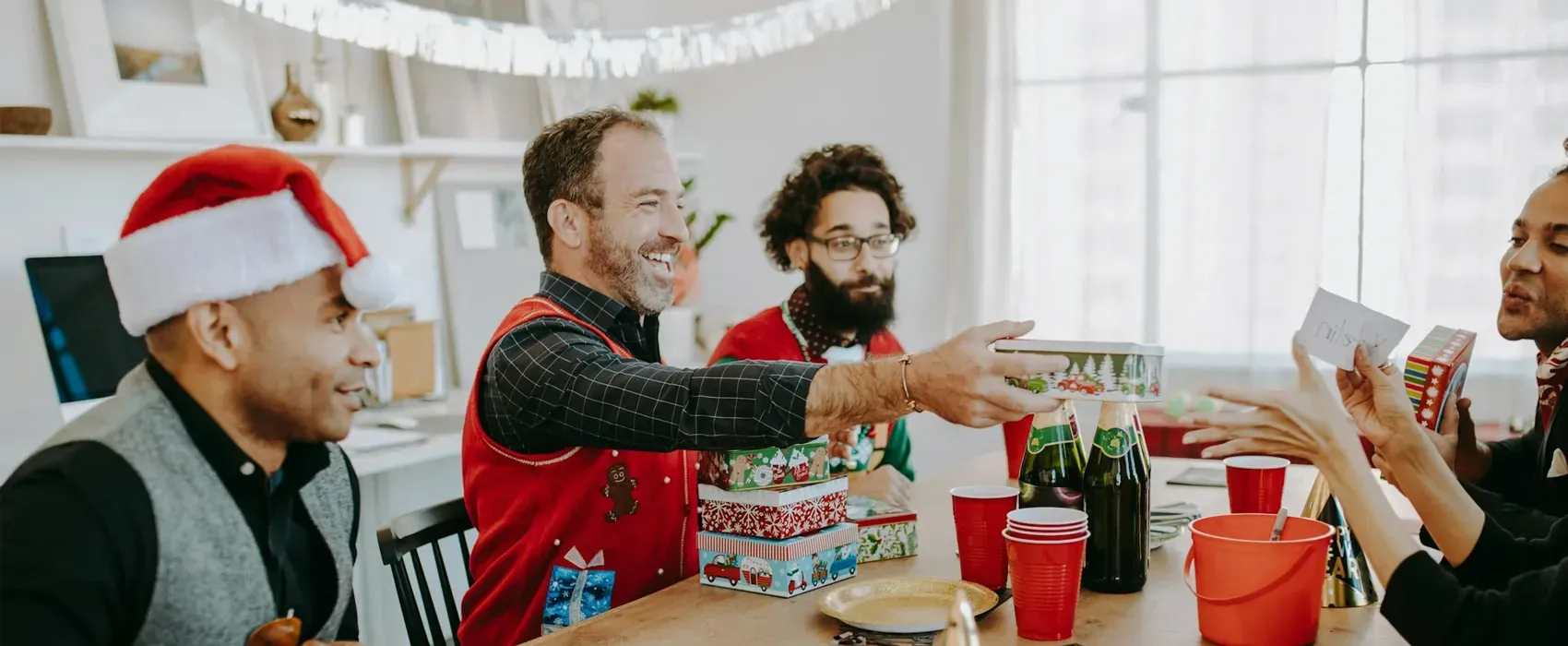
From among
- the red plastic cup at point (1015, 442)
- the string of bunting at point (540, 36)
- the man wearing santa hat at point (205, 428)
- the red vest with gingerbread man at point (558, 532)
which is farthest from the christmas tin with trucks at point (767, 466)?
the string of bunting at point (540, 36)

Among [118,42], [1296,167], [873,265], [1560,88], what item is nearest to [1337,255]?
[1296,167]

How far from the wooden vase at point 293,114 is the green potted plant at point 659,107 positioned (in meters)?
1.50

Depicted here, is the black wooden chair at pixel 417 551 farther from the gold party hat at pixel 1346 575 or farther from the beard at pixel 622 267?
the gold party hat at pixel 1346 575

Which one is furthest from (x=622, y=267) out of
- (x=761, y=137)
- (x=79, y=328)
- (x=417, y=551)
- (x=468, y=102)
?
(x=761, y=137)

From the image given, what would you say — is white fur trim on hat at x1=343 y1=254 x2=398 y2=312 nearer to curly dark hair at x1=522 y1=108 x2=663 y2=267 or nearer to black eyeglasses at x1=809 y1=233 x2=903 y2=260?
curly dark hair at x1=522 y1=108 x2=663 y2=267

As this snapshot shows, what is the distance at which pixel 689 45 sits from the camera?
314cm

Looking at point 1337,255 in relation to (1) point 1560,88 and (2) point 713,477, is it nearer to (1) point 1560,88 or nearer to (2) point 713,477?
(1) point 1560,88

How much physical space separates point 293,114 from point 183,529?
2.44m

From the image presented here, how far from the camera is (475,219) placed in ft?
14.1

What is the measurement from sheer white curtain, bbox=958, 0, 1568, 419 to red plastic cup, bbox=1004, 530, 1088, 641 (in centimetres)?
310

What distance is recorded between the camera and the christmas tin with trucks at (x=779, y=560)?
1.72 m

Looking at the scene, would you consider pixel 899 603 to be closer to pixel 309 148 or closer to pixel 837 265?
pixel 837 265

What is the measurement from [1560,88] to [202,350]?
4033 mm

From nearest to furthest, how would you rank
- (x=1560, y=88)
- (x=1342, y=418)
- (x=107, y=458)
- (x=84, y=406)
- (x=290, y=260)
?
(x=107, y=458), (x=290, y=260), (x=1342, y=418), (x=84, y=406), (x=1560, y=88)
